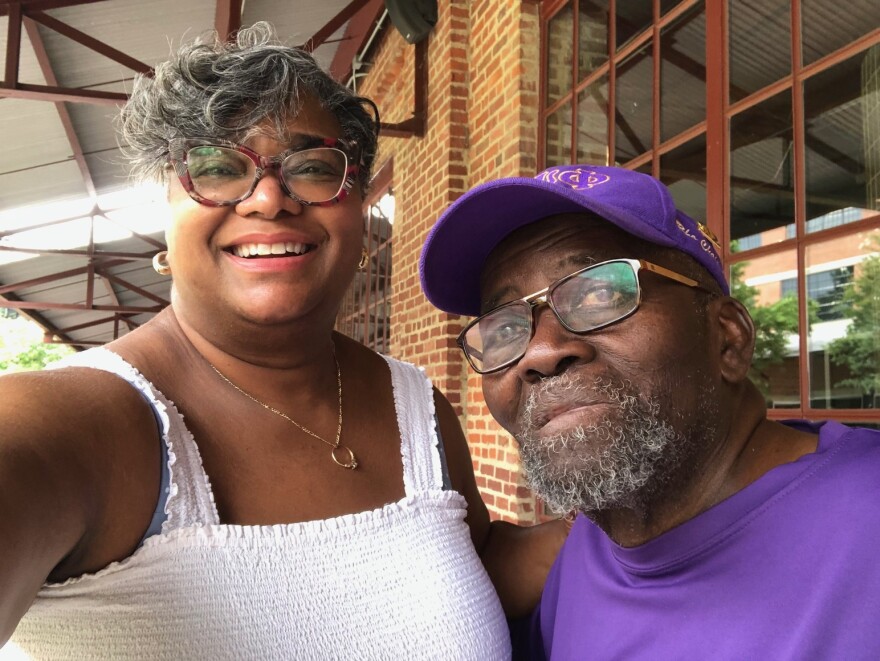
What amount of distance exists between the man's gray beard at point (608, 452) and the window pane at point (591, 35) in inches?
111

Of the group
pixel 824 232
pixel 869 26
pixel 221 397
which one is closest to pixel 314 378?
pixel 221 397

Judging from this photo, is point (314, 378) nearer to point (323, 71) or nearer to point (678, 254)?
point (323, 71)

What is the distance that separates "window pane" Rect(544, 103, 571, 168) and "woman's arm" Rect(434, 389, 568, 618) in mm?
2385

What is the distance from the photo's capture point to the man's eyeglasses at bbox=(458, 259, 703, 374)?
111cm

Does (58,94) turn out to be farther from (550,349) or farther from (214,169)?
(550,349)

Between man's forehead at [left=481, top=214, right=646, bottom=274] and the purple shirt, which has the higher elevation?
man's forehead at [left=481, top=214, right=646, bottom=274]

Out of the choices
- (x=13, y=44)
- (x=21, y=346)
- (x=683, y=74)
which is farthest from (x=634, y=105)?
(x=21, y=346)

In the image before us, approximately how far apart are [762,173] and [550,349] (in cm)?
168

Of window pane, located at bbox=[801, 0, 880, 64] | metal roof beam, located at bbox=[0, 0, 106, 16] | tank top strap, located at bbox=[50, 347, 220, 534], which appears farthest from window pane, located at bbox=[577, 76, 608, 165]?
metal roof beam, located at bbox=[0, 0, 106, 16]

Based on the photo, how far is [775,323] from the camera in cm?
231

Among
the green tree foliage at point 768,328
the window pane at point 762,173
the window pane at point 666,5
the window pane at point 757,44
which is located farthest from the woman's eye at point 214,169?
the window pane at point 666,5

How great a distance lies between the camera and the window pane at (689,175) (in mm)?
2678

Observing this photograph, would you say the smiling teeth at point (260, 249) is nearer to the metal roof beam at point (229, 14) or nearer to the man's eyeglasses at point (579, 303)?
the man's eyeglasses at point (579, 303)

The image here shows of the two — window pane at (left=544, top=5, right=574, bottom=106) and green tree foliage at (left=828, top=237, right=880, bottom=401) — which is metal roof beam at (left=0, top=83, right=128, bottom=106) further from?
green tree foliage at (left=828, top=237, right=880, bottom=401)
